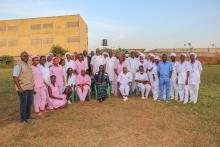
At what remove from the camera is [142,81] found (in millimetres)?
11906

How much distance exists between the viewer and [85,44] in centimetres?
5956

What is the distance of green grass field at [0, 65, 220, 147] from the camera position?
729 cm

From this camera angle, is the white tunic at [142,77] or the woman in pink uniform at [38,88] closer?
the woman in pink uniform at [38,88]

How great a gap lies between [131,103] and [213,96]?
4.46 meters

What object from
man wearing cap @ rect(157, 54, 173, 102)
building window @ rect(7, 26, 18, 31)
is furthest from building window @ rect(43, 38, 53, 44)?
man wearing cap @ rect(157, 54, 173, 102)

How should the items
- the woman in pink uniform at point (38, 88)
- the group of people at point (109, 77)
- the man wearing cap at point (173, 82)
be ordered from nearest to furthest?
1. the woman in pink uniform at point (38, 88)
2. the group of people at point (109, 77)
3. the man wearing cap at point (173, 82)

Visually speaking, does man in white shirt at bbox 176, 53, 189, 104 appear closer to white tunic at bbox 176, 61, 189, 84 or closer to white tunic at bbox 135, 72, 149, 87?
white tunic at bbox 176, 61, 189, 84

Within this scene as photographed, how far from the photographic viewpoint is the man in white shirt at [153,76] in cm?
1169

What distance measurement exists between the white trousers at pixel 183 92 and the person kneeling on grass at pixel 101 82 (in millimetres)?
2682

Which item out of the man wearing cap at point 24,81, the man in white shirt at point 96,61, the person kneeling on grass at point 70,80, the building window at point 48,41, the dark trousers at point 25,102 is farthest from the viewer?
the building window at point 48,41

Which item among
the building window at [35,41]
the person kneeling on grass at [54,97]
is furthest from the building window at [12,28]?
the person kneeling on grass at [54,97]

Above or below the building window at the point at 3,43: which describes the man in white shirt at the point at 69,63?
below

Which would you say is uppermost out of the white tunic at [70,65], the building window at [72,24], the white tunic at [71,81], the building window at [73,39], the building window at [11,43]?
the building window at [72,24]

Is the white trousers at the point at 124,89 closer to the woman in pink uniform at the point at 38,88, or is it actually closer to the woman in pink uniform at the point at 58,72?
the woman in pink uniform at the point at 58,72
